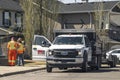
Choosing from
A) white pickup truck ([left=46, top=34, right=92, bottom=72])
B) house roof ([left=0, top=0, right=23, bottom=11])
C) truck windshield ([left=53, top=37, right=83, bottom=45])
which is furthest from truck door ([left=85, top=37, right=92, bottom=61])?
house roof ([left=0, top=0, right=23, bottom=11])

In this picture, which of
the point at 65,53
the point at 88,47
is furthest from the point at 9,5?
the point at 65,53

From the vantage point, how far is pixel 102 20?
54.3m

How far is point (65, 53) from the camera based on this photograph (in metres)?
25.1

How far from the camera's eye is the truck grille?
25078 millimetres

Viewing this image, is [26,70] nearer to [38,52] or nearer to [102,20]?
[38,52]

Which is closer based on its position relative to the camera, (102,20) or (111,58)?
(111,58)

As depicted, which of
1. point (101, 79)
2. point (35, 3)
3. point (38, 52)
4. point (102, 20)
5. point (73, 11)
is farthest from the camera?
point (73, 11)

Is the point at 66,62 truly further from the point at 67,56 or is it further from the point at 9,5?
the point at 9,5

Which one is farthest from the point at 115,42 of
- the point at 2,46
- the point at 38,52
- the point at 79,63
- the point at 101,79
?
the point at 101,79

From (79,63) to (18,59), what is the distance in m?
6.07

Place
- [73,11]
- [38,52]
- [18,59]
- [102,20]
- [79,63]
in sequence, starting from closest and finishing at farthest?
[79,63] < [18,59] < [38,52] < [102,20] < [73,11]

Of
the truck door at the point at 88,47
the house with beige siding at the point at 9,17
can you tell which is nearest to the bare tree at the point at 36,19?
the house with beige siding at the point at 9,17

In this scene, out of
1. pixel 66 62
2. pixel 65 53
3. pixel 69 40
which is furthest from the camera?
pixel 69 40

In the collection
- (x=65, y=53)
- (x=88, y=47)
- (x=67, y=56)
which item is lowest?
(x=67, y=56)
